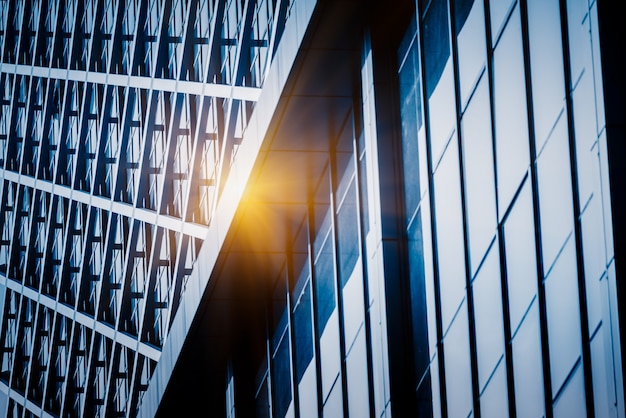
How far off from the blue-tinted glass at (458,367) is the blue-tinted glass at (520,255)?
1397 millimetres

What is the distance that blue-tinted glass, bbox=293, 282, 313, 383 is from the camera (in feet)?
73.7

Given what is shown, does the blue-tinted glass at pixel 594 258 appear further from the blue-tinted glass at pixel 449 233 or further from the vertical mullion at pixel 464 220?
the blue-tinted glass at pixel 449 233

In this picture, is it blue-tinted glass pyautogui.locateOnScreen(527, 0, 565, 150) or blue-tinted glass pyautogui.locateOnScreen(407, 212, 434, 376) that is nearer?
blue-tinted glass pyautogui.locateOnScreen(527, 0, 565, 150)

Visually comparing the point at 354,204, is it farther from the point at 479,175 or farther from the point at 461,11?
the point at 461,11

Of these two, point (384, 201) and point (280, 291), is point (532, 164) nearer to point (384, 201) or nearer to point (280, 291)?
point (384, 201)

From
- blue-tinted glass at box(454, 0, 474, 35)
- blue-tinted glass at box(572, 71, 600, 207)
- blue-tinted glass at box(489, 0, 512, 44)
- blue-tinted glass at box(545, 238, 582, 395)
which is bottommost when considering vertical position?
blue-tinted glass at box(545, 238, 582, 395)

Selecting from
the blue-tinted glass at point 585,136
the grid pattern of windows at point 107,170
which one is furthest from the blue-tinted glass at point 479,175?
the grid pattern of windows at point 107,170

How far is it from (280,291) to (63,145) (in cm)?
1899

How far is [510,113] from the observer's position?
1458cm

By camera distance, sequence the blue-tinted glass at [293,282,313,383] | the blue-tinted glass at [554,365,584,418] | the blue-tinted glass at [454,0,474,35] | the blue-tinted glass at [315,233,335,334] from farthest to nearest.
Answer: the blue-tinted glass at [293,282,313,383]
the blue-tinted glass at [315,233,335,334]
the blue-tinted glass at [454,0,474,35]
the blue-tinted glass at [554,365,584,418]

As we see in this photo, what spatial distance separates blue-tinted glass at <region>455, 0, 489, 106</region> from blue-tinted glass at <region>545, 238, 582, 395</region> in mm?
3260

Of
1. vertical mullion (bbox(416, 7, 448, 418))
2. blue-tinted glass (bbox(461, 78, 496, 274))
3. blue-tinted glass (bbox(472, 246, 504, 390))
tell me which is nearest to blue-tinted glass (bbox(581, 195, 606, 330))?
blue-tinted glass (bbox(472, 246, 504, 390))

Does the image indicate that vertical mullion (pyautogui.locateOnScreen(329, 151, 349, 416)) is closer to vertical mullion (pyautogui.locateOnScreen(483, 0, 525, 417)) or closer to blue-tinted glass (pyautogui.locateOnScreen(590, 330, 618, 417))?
vertical mullion (pyautogui.locateOnScreen(483, 0, 525, 417))

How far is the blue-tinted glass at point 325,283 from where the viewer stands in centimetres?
2114
